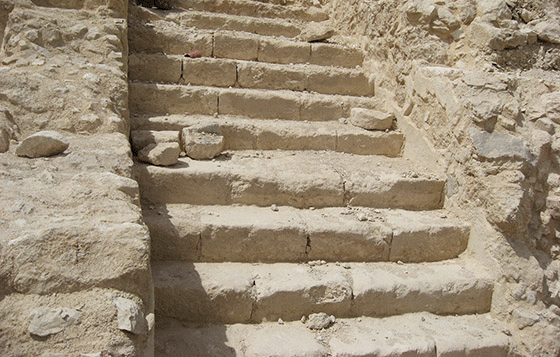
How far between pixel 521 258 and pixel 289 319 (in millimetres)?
1669

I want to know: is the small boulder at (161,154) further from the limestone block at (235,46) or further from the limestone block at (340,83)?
the limestone block at (340,83)

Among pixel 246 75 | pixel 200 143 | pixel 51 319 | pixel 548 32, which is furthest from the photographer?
pixel 246 75

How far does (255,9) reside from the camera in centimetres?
560

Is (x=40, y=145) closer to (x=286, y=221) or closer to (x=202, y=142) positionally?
(x=202, y=142)

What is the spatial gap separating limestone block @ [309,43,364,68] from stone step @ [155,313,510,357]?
2983 mm

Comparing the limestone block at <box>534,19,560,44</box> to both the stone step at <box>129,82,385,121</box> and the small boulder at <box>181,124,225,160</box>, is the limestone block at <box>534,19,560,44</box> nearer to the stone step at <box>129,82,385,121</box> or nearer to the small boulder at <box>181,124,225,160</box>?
the stone step at <box>129,82,385,121</box>

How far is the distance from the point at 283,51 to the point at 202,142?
1.84 m

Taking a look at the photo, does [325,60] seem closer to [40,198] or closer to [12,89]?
[12,89]

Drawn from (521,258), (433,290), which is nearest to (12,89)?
(433,290)

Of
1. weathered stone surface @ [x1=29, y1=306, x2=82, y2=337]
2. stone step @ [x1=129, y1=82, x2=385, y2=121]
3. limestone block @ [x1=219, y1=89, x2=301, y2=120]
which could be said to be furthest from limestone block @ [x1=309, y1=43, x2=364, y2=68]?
weathered stone surface @ [x1=29, y1=306, x2=82, y2=337]

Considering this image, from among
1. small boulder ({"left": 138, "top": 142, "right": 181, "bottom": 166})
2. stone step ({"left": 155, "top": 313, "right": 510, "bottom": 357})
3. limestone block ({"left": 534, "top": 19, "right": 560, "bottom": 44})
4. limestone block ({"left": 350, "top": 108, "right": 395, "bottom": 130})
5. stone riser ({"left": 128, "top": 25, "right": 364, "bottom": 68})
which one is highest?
limestone block ({"left": 534, "top": 19, "right": 560, "bottom": 44})

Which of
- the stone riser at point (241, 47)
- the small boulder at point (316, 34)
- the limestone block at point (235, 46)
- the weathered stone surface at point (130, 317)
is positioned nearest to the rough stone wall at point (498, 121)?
the stone riser at point (241, 47)

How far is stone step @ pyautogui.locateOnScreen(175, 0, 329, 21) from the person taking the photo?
5.38 metres

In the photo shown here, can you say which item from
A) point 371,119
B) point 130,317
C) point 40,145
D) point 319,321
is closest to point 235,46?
point 371,119
